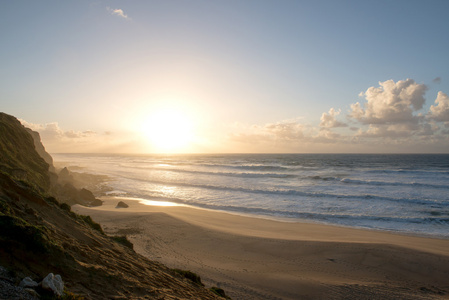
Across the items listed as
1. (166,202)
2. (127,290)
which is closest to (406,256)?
(127,290)

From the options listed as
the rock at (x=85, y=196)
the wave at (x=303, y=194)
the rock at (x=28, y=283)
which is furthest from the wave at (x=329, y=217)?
the rock at (x=28, y=283)

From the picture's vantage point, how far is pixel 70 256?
5000 mm

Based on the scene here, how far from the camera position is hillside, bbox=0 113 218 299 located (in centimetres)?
436

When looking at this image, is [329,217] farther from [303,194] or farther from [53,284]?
[53,284]

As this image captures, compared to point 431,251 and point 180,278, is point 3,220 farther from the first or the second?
point 431,251

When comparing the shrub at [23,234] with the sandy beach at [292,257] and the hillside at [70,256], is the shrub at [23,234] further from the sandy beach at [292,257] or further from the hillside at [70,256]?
the sandy beach at [292,257]

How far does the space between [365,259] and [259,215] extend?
33.1 feet

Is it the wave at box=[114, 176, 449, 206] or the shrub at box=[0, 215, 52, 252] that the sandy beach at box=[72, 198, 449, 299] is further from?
the wave at box=[114, 176, 449, 206]

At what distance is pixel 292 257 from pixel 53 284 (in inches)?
397

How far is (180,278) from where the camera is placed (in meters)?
7.11

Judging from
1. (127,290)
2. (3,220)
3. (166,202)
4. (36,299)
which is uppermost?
(3,220)

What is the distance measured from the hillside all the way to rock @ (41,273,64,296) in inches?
13.8

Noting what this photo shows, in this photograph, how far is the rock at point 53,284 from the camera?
3.72 metres

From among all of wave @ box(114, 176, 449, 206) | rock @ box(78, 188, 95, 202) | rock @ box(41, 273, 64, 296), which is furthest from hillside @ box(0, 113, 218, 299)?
wave @ box(114, 176, 449, 206)
